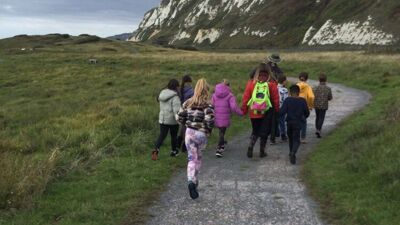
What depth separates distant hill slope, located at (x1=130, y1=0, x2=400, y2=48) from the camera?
10419 cm

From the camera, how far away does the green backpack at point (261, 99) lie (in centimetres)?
1135

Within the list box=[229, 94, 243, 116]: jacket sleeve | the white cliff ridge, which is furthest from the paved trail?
the white cliff ridge

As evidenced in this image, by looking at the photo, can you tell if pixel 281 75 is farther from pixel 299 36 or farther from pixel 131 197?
pixel 299 36

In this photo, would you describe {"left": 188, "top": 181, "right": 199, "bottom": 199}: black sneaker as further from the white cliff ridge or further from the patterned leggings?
the white cliff ridge

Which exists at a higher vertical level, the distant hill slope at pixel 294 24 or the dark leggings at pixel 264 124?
the distant hill slope at pixel 294 24

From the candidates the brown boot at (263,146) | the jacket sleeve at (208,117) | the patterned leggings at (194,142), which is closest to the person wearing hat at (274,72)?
the brown boot at (263,146)

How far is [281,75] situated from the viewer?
544 inches

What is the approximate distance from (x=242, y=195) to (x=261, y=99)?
3.47m

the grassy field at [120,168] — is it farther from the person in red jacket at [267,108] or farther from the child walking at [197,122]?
A: the person in red jacket at [267,108]

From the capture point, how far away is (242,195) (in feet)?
27.8

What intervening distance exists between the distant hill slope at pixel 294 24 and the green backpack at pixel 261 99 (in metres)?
86.8

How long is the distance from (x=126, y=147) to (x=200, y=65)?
1514 inches

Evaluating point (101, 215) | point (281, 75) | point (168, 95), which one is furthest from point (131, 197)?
point (281, 75)

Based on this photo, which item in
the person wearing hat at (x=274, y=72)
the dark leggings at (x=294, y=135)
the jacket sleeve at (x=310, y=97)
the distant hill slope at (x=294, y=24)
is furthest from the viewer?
the distant hill slope at (x=294, y=24)
